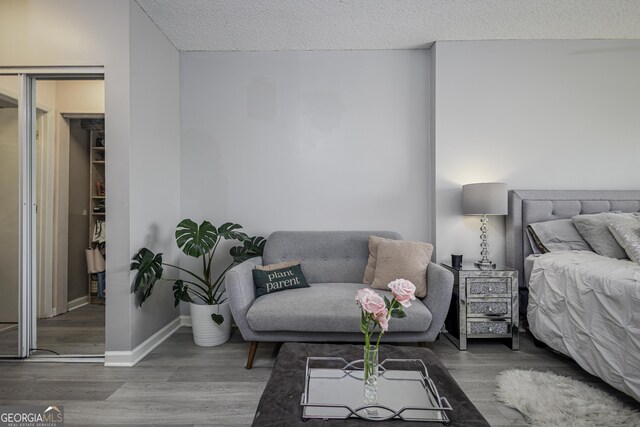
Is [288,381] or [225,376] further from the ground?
[288,381]

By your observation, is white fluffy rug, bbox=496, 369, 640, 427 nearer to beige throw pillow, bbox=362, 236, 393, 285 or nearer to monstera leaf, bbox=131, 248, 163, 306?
beige throw pillow, bbox=362, 236, 393, 285

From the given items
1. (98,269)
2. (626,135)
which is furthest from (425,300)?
(98,269)

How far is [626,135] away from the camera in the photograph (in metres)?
3.04

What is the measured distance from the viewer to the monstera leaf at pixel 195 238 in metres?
2.46

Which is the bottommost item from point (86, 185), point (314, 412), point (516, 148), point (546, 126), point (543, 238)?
point (314, 412)

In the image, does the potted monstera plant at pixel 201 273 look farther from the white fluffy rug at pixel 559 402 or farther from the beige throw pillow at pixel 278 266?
the white fluffy rug at pixel 559 402

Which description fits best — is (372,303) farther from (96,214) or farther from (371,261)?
(96,214)

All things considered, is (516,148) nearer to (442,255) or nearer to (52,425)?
(442,255)

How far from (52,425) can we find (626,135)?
474cm

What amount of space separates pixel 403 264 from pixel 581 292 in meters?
1.12

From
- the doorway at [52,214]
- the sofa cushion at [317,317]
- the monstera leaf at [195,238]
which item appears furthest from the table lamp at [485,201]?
the doorway at [52,214]

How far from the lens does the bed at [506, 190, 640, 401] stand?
1775mm

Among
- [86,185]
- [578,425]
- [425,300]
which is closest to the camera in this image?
[578,425]

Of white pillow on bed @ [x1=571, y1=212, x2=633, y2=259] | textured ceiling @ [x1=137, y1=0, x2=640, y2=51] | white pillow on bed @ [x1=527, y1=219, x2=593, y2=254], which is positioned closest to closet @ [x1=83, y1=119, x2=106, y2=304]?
textured ceiling @ [x1=137, y1=0, x2=640, y2=51]
